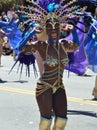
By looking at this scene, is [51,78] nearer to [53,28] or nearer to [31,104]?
[53,28]

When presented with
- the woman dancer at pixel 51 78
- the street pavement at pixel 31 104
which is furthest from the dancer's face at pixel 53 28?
the street pavement at pixel 31 104

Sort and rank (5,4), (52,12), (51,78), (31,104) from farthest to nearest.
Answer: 1. (5,4)
2. (31,104)
3. (52,12)
4. (51,78)

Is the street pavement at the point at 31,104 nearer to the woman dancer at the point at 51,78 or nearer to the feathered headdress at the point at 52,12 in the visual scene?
the woman dancer at the point at 51,78

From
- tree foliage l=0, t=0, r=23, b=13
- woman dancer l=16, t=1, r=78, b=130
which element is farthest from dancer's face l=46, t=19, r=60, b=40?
tree foliage l=0, t=0, r=23, b=13

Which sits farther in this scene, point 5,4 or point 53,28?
point 5,4

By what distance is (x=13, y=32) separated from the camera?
8734mm

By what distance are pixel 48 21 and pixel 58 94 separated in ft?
3.01

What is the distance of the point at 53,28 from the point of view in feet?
19.2

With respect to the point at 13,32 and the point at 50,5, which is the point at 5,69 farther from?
the point at 50,5

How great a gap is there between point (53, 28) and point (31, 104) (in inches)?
146

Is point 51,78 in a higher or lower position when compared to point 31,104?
higher

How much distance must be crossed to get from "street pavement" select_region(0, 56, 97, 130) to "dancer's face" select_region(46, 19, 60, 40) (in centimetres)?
205

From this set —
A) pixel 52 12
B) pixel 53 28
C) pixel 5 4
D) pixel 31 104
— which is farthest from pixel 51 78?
pixel 5 4

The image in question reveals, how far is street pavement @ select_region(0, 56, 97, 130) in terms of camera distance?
303 inches
